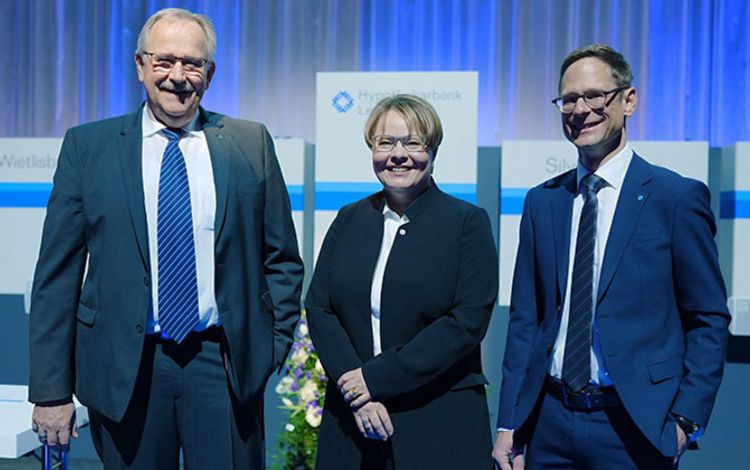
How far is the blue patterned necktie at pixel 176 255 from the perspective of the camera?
6.39 ft

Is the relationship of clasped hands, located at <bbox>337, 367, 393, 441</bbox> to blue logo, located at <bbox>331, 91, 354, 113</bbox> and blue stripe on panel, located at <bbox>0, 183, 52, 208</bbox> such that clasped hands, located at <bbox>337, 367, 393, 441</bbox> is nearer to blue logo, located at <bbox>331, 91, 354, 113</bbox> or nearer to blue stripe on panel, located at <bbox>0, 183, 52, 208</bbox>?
blue logo, located at <bbox>331, 91, 354, 113</bbox>

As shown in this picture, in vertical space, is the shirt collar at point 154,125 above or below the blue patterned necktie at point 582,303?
above

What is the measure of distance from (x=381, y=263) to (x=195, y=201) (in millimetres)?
520

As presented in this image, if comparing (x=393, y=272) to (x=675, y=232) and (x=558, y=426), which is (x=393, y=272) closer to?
(x=558, y=426)

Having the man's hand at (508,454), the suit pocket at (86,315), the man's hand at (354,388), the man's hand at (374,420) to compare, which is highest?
the suit pocket at (86,315)

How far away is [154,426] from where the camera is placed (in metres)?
1.98

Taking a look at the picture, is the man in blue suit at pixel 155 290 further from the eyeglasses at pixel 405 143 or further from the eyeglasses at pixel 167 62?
the eyeglasses at pixel 405 143

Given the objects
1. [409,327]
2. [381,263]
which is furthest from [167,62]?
[409,327]

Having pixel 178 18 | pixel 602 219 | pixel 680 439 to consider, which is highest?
pixel 178 18

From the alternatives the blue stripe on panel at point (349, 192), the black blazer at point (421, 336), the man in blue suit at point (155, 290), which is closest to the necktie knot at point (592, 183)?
the black blazer at point (421, 336)

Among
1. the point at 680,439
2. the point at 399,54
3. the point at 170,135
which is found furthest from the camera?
the point at 399,54

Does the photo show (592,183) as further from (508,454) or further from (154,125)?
(154,125)

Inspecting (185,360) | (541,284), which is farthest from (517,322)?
(185,360)

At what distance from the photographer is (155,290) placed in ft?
6.50
